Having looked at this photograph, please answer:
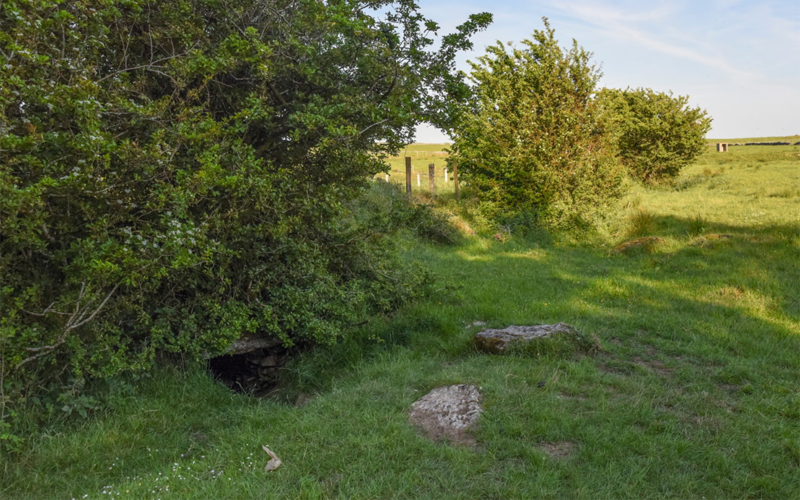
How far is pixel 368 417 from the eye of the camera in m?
4.69

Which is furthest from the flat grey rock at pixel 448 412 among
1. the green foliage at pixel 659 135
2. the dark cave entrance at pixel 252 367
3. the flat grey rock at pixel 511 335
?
the green foliage at pixel 659 135

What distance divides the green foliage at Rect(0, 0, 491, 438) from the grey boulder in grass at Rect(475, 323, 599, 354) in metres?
1.65

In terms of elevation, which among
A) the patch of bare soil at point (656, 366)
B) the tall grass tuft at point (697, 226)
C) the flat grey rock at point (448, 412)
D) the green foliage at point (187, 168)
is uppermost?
the green foliage at point (187, 168)

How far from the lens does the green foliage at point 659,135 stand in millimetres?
27344

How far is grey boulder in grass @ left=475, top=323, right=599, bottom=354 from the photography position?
19.7 feet

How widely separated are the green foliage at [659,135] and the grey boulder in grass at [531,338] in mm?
24010

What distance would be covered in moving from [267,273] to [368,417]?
2402mm

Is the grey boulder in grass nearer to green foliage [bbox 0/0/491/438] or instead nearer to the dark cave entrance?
green foliage [bbox 0/0/491/438]

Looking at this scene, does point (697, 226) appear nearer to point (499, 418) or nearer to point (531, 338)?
point (531, 338)

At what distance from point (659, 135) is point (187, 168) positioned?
27.6 m

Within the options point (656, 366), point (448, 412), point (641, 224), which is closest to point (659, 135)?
point (641, 224)

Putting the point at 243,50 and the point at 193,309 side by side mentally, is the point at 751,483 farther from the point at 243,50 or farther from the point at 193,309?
the point at 243,50

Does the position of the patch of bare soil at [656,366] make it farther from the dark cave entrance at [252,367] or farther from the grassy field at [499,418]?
the dark cave entrance at [252,367]

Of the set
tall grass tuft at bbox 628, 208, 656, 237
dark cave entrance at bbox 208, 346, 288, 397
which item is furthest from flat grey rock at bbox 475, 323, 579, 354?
tall grass tuft at bbox 628, 208, 656, 237
